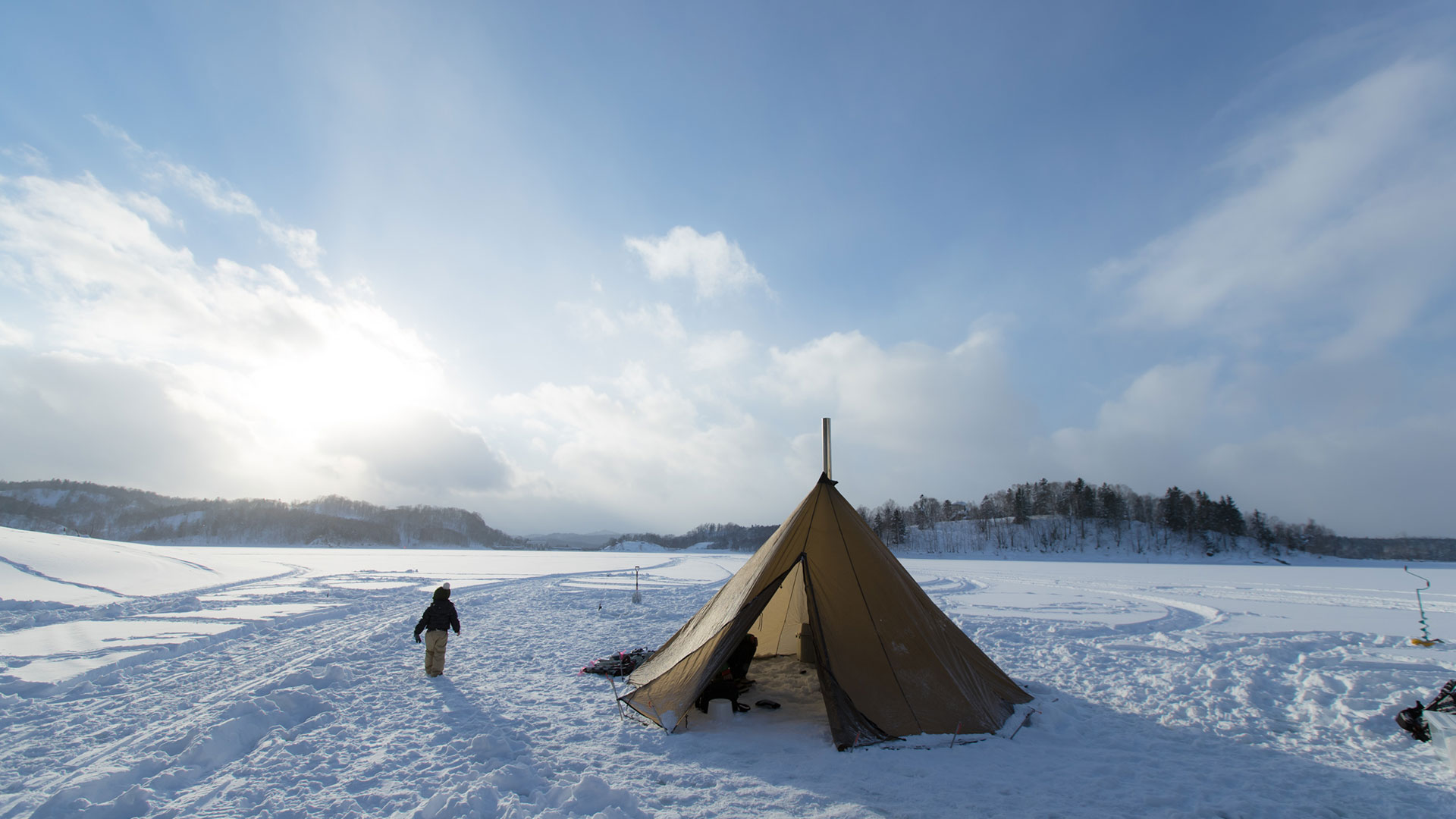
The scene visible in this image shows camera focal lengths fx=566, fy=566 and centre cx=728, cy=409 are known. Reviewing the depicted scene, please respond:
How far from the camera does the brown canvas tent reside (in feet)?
18.6

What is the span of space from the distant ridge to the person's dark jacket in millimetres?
124182

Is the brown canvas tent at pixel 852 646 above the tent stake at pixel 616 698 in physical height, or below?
above

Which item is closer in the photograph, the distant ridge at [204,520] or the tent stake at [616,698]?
the tent stake at [616,698]

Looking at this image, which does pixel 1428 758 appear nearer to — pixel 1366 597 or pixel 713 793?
pixel 713 793

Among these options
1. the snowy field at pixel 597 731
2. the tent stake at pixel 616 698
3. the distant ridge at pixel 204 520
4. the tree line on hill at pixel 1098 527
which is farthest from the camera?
the distant ridge at pixel 204 520

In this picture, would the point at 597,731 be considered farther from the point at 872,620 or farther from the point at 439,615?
the point at 439,615

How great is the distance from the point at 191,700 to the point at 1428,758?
12336 millimetres

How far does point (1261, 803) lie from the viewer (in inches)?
172

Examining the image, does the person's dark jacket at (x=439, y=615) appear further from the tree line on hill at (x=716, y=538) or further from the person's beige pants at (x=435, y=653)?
the tree line on hill at (x=716, y=538)

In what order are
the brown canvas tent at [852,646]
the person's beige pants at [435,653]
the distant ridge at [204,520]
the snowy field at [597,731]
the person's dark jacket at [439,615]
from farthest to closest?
the distant ridge at [204,520], the person's dark jacket at [439,615], the person's beige pants at [435,653], the brown canvas tent at [852,646], the snowy field at [597,731]

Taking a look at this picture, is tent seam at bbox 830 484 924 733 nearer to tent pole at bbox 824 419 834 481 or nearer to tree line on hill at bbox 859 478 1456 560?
tent pole at bbox 824 419 834 481

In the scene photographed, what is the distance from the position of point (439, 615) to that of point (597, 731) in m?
3.49

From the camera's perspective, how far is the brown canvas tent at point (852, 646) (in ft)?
18.6

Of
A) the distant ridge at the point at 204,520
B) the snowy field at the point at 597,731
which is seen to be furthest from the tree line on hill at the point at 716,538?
the snowy field at the point at 597,731
